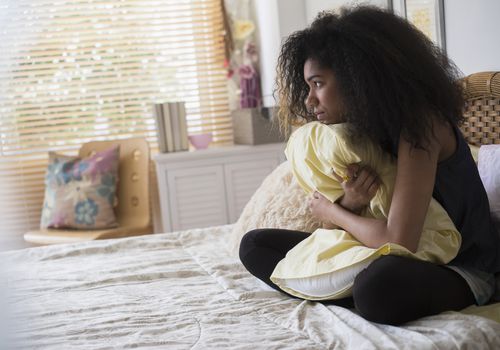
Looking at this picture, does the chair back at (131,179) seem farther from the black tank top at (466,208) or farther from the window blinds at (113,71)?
the black tank top at (466,208)

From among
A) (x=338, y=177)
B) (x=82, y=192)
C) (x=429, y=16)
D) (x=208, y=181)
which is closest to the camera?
Answer: (x=338, y=177)

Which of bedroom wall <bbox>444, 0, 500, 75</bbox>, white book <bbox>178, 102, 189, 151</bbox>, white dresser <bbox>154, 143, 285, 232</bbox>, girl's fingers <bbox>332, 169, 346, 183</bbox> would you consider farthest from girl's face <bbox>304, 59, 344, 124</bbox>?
white book <bbox>178, 102, 189, 151</bbox>

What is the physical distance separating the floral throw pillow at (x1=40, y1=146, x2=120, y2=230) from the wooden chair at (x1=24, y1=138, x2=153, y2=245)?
57 mm

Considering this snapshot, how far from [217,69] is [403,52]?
260cm

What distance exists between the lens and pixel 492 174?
62.5 inches

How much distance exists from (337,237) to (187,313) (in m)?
0.38

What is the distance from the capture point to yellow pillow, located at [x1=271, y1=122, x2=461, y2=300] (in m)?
1.32

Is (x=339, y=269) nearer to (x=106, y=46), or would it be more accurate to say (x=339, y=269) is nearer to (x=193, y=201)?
(x=193, y=201)

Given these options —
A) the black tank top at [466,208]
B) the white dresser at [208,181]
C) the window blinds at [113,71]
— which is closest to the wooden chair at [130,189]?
the white dresser at [208,181]

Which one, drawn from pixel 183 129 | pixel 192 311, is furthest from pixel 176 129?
pixel 192 311

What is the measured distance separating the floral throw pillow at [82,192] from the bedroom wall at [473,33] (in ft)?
6.41

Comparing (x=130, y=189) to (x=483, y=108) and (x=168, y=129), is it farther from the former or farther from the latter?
(x=483, y=108)

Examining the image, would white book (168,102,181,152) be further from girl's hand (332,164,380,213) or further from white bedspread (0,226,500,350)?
girl's hand (332,164,380,213)

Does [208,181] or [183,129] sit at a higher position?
[183,129]
